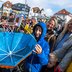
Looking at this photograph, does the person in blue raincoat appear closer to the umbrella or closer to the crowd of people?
the crowd of people

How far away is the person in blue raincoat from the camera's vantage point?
4555 mm

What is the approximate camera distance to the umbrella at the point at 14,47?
4648 millimetres

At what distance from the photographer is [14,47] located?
16.4ft

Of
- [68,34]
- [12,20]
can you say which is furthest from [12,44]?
[12,20]

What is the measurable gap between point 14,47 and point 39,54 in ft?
2.12

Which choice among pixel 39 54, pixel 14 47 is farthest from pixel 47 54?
pixel 14 47

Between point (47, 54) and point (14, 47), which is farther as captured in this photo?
point (14, 47)

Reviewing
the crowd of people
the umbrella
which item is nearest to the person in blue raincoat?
the crowd of people

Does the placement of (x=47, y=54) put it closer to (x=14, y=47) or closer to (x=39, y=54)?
(x=39, y=54)

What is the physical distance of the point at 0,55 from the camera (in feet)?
16.2

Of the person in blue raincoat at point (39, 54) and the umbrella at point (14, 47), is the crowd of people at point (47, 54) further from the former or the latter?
the umbrella at point (14, 47)

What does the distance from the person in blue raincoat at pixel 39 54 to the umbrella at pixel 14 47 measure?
12cm

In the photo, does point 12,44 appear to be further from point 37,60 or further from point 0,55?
point 37,60

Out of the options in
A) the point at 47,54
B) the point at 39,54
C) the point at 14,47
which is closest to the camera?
the point at 39,54
